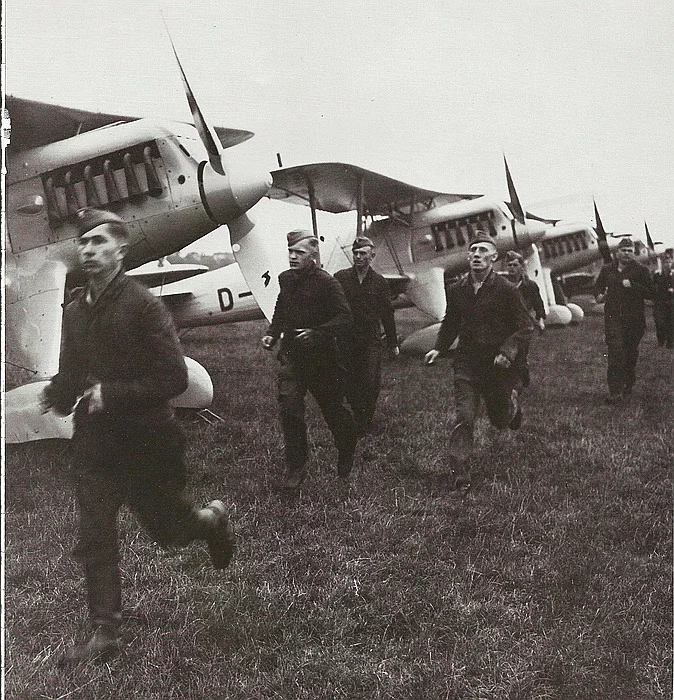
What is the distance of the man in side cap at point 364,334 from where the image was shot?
84.8 inches

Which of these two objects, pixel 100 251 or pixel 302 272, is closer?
pixel 100 251

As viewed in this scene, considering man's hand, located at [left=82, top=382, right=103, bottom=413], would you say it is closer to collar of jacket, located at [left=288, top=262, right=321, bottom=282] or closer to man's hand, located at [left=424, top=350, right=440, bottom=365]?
collar of jacket, located at [left=288, top=262, right=321, bottom=282]

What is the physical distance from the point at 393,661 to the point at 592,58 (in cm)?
225

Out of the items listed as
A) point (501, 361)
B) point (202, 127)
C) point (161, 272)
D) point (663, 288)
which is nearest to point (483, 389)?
point (501, 361)

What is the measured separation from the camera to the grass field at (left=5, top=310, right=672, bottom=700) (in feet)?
5.93

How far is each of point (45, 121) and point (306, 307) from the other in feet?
3.24

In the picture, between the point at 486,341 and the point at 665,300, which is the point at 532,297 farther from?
the point at 665,300

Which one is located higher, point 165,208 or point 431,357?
point 165,208

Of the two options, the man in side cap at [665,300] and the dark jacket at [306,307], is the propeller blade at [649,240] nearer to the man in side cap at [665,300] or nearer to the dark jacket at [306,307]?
the man in side cap at [665,300]

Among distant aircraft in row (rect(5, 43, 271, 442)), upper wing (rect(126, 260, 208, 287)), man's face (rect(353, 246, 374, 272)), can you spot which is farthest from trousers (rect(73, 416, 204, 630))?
man's face (rect(353, 246, 374, 272))

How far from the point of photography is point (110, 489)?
1.83m

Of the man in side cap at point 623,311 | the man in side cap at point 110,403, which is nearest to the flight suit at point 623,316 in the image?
the man in side cap at point 623,311

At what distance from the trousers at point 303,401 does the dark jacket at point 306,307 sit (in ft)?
0.18

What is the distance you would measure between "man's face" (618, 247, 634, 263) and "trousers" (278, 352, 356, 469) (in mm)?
1409
